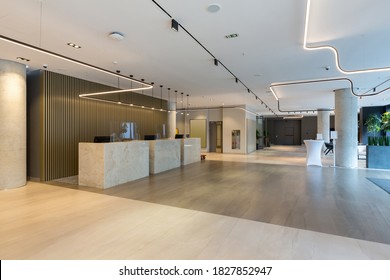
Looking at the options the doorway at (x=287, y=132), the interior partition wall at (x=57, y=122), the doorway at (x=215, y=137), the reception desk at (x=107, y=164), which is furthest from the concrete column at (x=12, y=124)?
the doorway at (x=287, y=132)

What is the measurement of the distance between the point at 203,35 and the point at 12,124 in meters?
5.51

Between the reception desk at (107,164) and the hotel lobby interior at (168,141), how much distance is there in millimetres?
37

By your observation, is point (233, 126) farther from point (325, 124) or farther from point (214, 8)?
point (214, 8)

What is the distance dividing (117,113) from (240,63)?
5814 millimetres

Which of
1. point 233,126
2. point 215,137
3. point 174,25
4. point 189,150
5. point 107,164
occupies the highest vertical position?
point 174,25

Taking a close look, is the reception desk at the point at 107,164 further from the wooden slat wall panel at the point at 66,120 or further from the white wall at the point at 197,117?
the white wall at the point at 197,117

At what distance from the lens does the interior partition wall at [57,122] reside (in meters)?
6.86

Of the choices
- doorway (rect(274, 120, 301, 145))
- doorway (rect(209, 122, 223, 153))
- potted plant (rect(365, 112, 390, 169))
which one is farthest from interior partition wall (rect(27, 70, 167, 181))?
doorway (rect(274, 120, 301, 145))

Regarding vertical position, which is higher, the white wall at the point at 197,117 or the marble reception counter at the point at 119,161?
the white wall at the point at 197,117

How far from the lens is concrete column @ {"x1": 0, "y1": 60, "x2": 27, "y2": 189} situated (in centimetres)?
576

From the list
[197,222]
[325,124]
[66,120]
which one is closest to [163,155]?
[66,120]

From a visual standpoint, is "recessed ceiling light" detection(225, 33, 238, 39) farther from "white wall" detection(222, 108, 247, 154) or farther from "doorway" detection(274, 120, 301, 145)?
"doorway" detection(274, 120, 301, 145)

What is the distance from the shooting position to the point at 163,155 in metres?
8.37

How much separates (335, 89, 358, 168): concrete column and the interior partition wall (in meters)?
9.37
